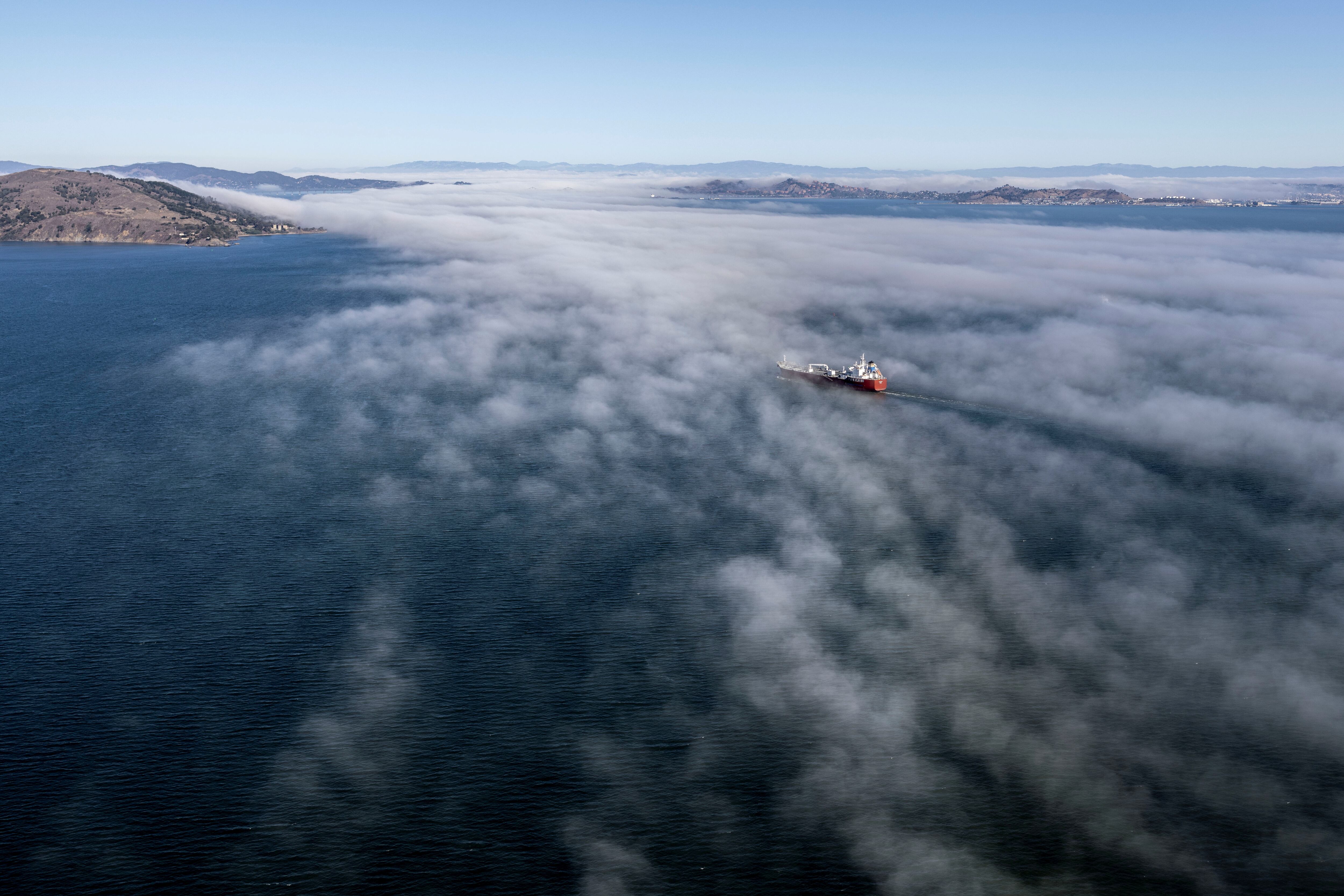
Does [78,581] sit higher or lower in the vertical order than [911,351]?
lower

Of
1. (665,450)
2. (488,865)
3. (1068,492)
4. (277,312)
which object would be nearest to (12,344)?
(277,312)

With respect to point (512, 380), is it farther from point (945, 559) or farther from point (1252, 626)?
point (1252, 626)

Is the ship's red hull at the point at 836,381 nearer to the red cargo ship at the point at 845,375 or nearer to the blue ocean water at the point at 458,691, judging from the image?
the red cargo ship at the point at 845,375

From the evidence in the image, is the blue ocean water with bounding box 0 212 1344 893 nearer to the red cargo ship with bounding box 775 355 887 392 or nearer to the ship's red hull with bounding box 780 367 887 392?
the ship's red hull with bounding box 780 367 887 392

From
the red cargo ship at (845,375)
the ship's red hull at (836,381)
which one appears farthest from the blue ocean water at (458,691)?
the red cargo ship at (845,375)

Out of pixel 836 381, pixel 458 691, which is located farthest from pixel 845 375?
pixel 458 691

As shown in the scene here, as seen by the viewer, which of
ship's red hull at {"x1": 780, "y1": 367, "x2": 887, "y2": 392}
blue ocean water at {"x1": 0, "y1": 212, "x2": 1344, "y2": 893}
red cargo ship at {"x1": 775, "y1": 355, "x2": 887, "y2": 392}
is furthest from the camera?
red cargo ship at {"x1": 775, "y1": 355, "x2": 887, "y2": 392}

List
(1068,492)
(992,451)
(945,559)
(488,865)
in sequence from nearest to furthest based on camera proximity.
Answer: (488,865) < (945,559) < (1068,492) < (992,451)

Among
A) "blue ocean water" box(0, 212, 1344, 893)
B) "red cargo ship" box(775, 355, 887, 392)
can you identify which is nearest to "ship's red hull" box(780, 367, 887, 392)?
"red cargo ship" box(775, 355, 887, 392)
